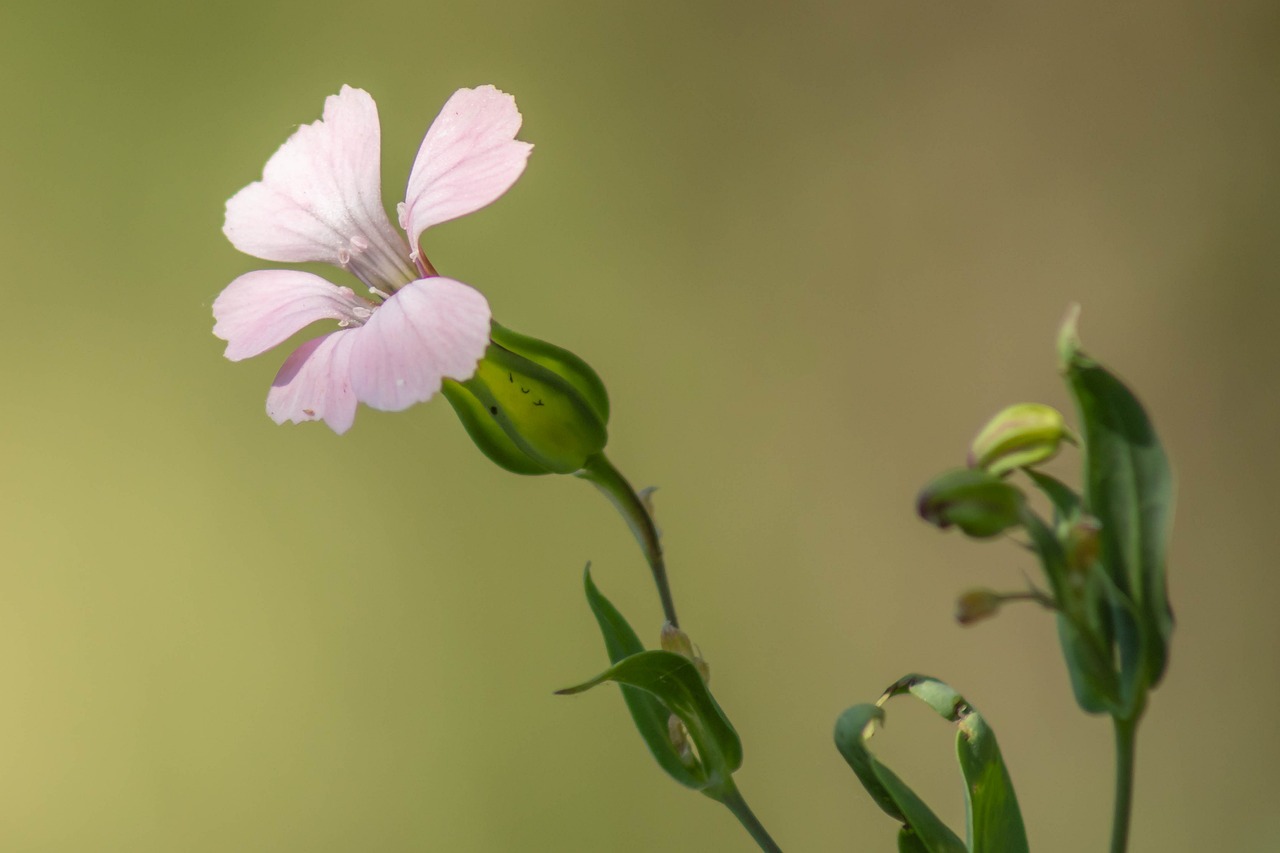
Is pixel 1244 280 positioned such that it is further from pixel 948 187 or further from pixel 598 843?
pixel 598 843

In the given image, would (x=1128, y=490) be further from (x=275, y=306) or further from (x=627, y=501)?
(x=275, y=306)

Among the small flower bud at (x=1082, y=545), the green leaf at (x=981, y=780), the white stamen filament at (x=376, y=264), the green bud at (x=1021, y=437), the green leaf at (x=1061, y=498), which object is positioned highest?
the white stamen filament at (x=376, y=264)

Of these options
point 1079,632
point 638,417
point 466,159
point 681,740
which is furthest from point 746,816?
point 638,417

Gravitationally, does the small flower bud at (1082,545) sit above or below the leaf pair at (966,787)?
above

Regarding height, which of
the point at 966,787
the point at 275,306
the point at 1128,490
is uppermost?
the point at 275,306

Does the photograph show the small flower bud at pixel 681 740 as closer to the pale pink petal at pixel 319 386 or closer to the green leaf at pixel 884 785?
the green leaf at pixel 884 785

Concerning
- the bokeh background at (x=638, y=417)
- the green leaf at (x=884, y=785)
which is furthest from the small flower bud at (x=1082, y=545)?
the bokeh background at (x=638, y=417)
